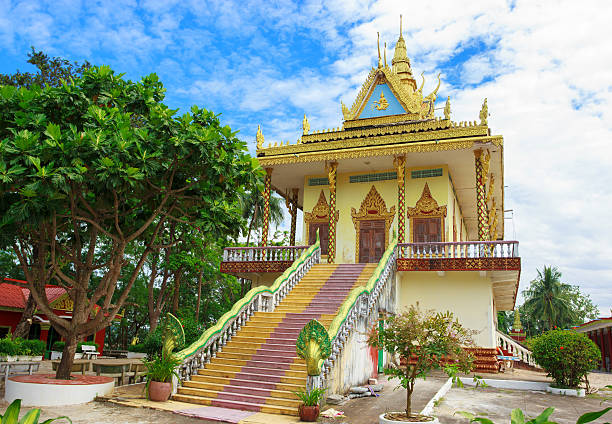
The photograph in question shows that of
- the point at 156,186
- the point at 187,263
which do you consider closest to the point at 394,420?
the point at 156,186

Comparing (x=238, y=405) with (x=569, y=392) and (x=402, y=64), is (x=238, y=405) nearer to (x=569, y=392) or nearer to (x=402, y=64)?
(x=569, y=392)

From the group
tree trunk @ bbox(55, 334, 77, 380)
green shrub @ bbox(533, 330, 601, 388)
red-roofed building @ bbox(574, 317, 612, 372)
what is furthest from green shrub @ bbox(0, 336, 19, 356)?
red-roofed building @ bbox(574, 317, 612, 372)

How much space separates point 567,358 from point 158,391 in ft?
27.6

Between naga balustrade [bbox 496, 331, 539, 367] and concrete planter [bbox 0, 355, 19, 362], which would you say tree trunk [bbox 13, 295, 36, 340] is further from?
naga balustrade [bbox 496, 331, 539, 367]

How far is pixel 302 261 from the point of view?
49.3 ft

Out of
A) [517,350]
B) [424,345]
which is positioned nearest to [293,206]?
[517,350]

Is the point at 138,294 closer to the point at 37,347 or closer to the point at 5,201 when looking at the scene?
the point at 37,347

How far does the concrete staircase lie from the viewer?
28.3 ft

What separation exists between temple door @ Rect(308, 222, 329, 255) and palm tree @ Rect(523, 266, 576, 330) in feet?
110

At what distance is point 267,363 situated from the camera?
9750 millimetres

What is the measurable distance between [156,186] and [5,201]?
267 cm

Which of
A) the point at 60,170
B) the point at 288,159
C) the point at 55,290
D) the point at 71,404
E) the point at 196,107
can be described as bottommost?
the point at 71,404

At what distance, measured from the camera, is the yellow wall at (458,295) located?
47.3ft

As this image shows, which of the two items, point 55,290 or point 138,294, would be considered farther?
point 138,294
